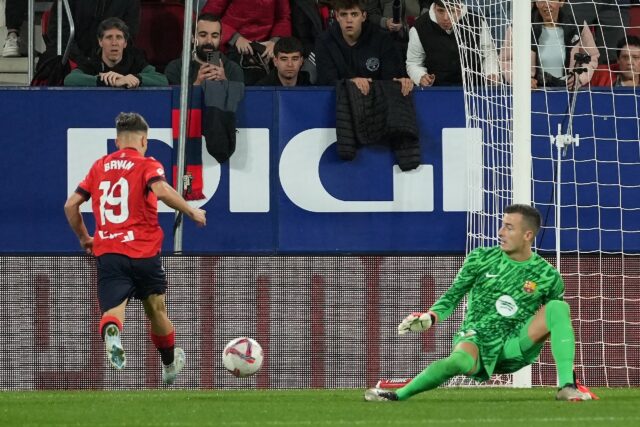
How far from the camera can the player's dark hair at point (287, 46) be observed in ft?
41.3

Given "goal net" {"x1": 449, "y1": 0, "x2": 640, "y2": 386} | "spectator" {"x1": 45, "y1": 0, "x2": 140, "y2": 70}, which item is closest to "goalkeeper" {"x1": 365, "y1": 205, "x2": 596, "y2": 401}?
"goal net" {"x1": 449, "y1": 0, "x2": 640, "y2": 386}

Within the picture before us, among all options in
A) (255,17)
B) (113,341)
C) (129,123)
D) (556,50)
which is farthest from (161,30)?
(113,341)

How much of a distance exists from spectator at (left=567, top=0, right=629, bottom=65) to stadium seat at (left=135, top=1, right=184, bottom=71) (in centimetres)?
351

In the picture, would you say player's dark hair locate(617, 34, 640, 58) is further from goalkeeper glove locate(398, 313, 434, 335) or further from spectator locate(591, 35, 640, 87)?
goalkeeper glove locate(398, 313, 434, 335)

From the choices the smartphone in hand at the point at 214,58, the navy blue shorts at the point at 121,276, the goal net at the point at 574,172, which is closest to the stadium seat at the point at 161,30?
the smartphone in hand at the point at 214,58

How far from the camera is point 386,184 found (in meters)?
12.2

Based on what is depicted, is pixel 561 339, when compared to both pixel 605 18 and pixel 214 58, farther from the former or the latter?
pixel 605 18

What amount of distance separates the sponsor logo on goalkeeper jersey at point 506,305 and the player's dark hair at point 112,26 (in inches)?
188

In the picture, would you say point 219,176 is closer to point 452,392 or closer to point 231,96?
point 231,96

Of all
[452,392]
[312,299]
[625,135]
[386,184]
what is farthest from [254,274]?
[625,135]

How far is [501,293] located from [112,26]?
4.82 metres

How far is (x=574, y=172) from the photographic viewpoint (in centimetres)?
1226

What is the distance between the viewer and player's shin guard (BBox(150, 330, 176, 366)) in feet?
33.1

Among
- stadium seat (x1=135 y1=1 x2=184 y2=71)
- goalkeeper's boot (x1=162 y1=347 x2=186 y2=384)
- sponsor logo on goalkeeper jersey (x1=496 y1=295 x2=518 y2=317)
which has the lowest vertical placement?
goalkeeper's boot (x1=162 y1=347 x2=186 y2=384)
